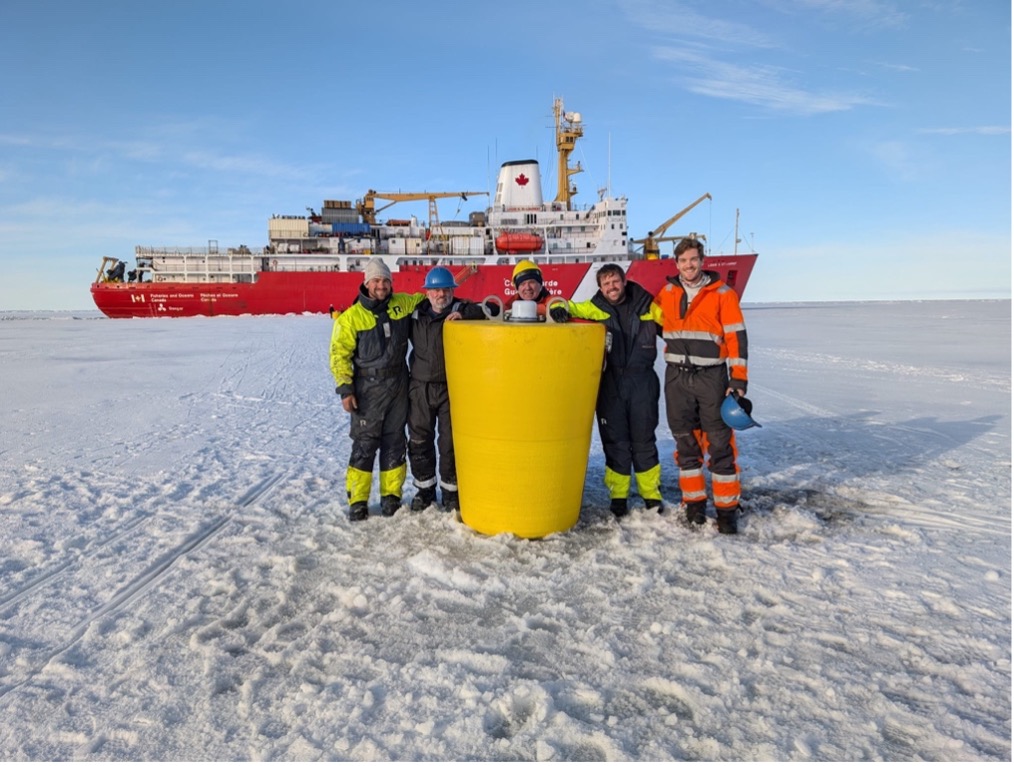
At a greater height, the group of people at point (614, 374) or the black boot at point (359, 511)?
the group of people at point (614, 374)

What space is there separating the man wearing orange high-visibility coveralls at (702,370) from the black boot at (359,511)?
1.73 m

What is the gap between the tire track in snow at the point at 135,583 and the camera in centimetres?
192

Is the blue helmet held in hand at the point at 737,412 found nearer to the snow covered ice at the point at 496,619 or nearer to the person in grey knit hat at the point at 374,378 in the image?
the snow covered ice at the point at 496,619

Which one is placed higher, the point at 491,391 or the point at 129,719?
the point at 491,391

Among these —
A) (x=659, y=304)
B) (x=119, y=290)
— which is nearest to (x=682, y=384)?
(x=659, y=304)

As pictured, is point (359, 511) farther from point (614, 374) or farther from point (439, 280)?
point (614, 374)

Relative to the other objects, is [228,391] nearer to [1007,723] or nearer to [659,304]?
[659,304]

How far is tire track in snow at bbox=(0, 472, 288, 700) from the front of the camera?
1925mm

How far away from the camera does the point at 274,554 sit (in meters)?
2.77

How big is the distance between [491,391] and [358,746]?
5.34 feet

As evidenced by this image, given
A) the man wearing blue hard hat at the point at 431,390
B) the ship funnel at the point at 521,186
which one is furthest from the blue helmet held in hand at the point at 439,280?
the ship funnel at the point at 521,186

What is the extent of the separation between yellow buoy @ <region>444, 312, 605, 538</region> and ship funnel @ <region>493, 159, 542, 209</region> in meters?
29.3

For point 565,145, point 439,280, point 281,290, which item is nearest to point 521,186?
point 565,145

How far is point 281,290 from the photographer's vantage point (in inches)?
1172
